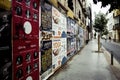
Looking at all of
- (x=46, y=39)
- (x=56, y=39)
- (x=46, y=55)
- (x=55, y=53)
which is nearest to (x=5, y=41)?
→ (x=46, y=39)

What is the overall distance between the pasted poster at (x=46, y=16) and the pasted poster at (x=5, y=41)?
2138 millimetres

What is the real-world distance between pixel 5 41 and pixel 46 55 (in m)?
2.85

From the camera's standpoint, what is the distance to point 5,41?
3715mm

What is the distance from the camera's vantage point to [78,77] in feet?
23.7

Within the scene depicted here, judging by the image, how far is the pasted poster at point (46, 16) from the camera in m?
5.92

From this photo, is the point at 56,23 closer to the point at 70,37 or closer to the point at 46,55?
the point at 46,55

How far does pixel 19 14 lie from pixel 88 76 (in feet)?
13.6

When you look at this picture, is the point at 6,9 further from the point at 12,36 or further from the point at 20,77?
the point at 20,77

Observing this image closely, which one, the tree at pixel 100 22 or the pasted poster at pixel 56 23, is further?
the tree at pixel 100 22

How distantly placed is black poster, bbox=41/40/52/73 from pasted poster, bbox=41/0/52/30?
51cm

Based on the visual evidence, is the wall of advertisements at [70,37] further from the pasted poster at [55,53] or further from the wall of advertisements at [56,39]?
the pasted poster at [55,53]

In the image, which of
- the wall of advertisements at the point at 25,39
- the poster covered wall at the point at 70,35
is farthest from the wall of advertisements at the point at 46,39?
the poster covered wall at the point at 70,35

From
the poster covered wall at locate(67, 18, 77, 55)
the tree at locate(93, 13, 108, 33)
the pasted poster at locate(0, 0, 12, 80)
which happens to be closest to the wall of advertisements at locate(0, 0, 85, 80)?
the pasted poster at locate(0, 0, 12, 80)

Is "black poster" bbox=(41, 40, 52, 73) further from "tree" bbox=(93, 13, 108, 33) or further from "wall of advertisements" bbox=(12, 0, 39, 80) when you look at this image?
"tree" bbox=(93, 13, 108, 33)
